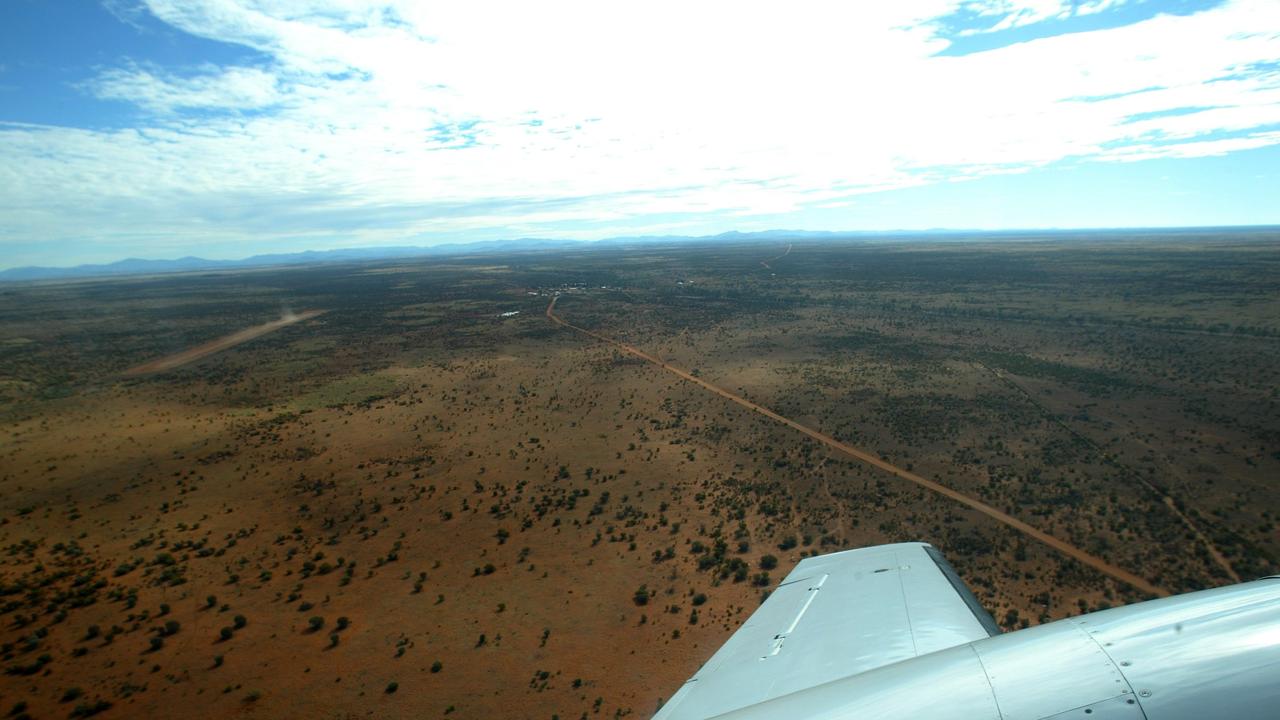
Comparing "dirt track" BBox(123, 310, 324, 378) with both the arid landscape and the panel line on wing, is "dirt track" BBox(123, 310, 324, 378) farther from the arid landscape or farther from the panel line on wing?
the panel line on wing

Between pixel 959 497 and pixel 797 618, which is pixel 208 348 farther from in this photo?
pixel 797 618

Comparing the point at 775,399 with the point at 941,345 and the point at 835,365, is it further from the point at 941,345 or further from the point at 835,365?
the point at 941,345

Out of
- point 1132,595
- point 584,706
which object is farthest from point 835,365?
point 584,706

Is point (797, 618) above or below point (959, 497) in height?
above

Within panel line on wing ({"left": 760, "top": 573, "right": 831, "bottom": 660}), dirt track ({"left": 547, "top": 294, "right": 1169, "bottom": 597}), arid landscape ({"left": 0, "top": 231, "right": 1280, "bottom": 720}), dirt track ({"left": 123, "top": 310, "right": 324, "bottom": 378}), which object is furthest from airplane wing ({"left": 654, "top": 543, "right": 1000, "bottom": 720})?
dirt track ({"left": 123, "top": 310, "right": 324, "bottom": 378})

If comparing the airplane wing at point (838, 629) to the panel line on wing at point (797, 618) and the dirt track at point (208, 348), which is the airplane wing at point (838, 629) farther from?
the dirt track at point (208, 348)

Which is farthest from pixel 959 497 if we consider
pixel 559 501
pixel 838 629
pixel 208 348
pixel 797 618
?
pixel 208 348

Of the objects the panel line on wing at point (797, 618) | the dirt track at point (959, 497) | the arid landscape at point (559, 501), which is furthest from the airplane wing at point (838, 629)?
the dirt track at point (959, 497)
